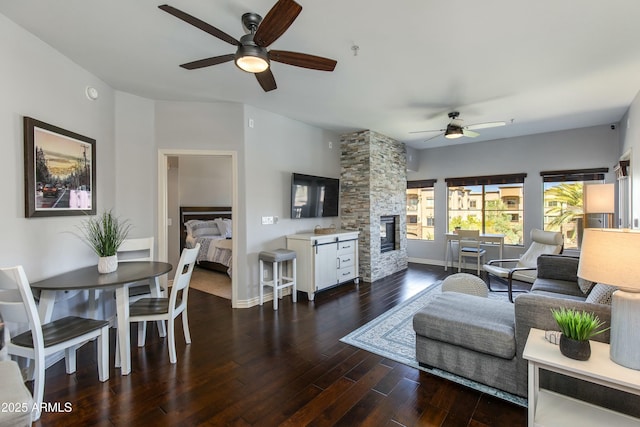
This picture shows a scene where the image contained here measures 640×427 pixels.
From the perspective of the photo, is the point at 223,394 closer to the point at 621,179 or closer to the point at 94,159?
the point at 94,159

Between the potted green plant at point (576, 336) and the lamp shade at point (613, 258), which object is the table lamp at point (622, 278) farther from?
the potted green plant at point (576, 336)

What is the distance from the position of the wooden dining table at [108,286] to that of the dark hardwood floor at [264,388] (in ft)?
0.93

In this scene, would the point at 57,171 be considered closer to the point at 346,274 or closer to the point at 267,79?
the point at 267,79

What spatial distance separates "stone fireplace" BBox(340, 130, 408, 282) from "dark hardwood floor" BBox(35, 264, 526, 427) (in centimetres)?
233

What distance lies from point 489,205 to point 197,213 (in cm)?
661

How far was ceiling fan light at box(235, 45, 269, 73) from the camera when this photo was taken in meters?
2.04

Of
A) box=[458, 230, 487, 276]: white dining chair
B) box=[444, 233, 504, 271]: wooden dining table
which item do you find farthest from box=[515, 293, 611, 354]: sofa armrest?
box=[444, 233, 504, 271]: wooden dining table

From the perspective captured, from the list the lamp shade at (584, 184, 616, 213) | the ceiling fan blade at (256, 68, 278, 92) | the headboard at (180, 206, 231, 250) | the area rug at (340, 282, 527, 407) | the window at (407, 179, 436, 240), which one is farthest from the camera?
the window at (407, 179, 436, 240)

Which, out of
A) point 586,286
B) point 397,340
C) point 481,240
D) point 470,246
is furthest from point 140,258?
point 470,246

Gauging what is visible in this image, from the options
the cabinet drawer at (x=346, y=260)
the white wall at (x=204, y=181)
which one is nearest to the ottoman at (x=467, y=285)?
the cabinet drawer at (x=346, y=260)

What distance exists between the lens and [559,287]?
3234 millimetres

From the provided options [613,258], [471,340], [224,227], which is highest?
[613,258]

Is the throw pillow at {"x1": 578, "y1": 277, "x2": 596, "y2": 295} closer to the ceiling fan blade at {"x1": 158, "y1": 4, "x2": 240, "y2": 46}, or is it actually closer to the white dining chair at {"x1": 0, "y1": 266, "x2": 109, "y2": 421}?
the ceiling fan blade at {"x1": 158, "y1": 4, "x2": 240, "y2": 46}

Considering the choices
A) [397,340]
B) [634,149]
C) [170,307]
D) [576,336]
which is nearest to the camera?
[576,336]
